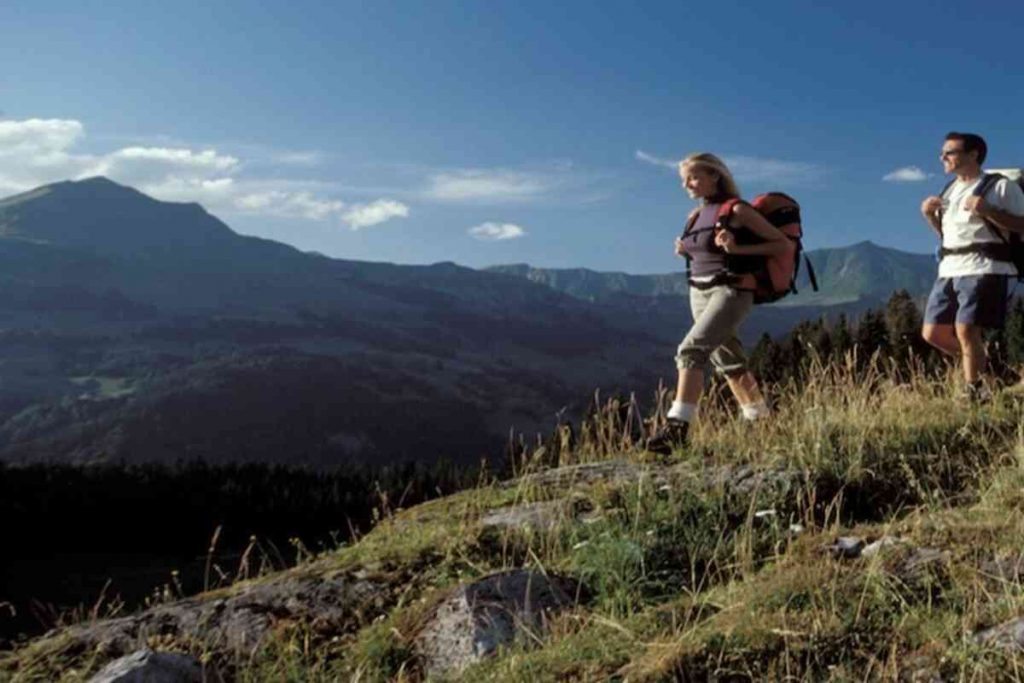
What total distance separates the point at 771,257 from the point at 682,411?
144 centimetres

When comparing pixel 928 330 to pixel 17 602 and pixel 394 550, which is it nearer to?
pixel 394 550

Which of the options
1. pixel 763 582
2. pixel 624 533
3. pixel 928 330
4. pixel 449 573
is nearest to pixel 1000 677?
pixel 763 582

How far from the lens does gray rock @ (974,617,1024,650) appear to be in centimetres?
352

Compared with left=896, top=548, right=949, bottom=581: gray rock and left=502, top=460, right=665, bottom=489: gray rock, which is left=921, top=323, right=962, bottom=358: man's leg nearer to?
left=502, top=460, right=665, bottom=489: gray rock

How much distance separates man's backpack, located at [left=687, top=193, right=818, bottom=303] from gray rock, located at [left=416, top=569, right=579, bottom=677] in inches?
143

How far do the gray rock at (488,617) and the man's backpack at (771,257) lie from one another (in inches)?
143

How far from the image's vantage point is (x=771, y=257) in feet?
25.5

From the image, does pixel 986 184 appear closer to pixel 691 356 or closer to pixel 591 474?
pixel 691 356

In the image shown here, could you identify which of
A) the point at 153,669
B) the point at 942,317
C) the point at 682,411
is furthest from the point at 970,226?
the point at 153,669

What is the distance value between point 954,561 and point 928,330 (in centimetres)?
502

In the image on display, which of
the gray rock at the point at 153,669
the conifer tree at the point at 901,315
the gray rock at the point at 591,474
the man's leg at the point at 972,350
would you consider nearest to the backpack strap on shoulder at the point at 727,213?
the gray rock at the point at 591,474

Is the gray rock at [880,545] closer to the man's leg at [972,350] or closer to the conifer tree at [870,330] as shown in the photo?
the man's leg at [972,350]

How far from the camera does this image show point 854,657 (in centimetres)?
374

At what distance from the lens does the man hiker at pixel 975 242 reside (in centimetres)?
802
